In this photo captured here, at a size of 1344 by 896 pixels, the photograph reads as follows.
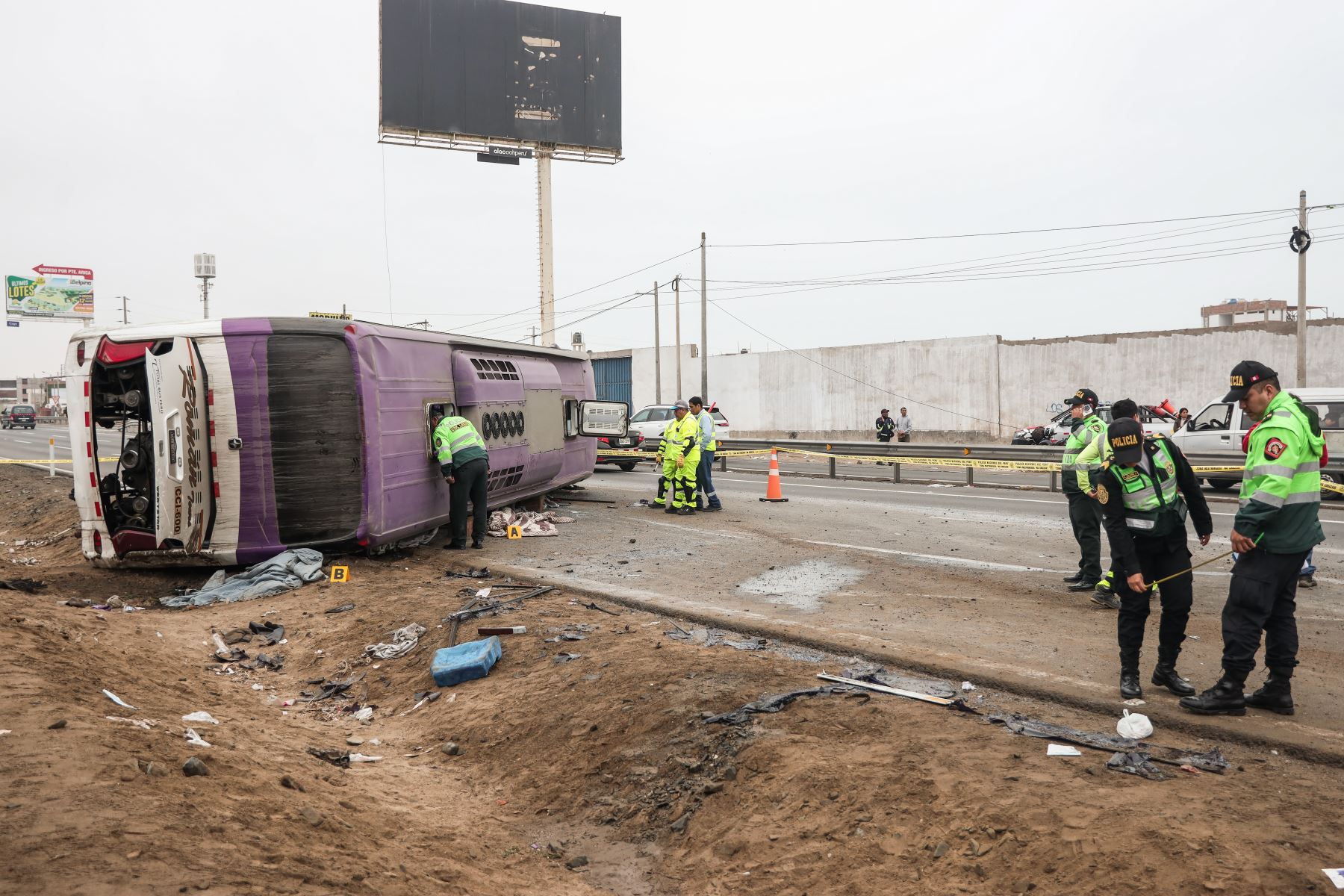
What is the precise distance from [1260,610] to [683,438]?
9.87 metres

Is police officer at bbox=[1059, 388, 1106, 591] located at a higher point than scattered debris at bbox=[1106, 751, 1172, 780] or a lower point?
higher

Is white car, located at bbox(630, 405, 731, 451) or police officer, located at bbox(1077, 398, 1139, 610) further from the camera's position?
white car, located at bbox(630, 405, 731, 451)

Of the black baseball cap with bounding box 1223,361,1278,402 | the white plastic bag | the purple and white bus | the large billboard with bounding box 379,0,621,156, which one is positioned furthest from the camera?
the large billboard with bounding box 379,0,621,156

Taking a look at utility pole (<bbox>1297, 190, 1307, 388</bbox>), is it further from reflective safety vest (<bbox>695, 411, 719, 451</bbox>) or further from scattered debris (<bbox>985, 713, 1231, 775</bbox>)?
scattered debris (<bbox>985, 713, 1231, 775</bbox>)

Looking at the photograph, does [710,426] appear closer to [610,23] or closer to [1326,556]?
[1326,556]

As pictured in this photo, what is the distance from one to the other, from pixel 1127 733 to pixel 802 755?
1628 millimetres

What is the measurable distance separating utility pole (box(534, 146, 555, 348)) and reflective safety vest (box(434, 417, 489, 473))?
2244 cm

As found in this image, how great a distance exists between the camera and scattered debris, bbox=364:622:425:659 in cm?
688

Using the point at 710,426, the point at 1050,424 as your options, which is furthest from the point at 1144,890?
the point at 1050,424

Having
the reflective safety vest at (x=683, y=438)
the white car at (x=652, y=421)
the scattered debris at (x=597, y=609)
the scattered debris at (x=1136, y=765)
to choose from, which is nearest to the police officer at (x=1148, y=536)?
the scattered debris at (x=1136, y=765)

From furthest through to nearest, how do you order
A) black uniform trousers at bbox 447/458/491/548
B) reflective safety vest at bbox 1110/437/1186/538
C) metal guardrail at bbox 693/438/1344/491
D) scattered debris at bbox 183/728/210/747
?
metal guardrail at bbox 693/438/1344/491 → black uniform trousers at bbox 447/458/491/548 → reflective safety vest at bbox 1110/437/1186/538 → scattered debris at bbox 183/728/210/747

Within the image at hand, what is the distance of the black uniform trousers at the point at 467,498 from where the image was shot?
10453 mm

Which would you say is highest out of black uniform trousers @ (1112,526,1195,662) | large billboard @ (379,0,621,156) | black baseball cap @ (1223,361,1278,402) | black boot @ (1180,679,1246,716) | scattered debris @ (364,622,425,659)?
large billboard @ (379,0,621,156)

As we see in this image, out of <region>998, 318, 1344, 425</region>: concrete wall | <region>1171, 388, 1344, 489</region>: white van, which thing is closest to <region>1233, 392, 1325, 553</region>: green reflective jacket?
<region>1171, 388, 1344, 489</region>: white van
